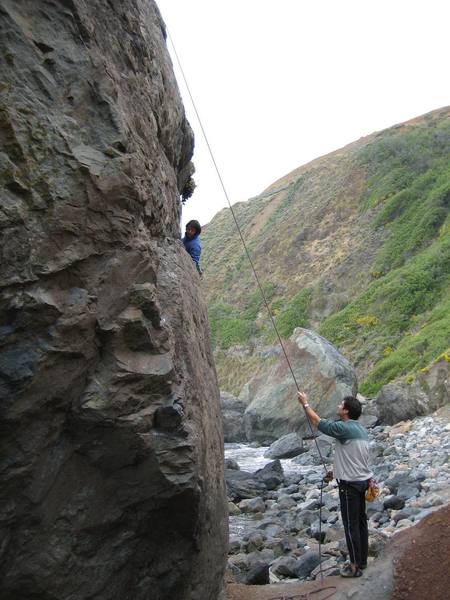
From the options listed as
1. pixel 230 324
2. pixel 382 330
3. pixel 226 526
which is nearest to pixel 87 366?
pixel 226 526

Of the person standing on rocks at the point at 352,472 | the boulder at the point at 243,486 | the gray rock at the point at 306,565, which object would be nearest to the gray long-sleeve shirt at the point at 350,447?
the person standing on rocks at the point at 352,472

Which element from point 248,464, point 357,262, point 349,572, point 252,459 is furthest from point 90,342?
point 357,262

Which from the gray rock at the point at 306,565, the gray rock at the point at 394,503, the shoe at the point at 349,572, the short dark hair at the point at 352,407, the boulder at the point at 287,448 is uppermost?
the short dark hair at the point at 352,407

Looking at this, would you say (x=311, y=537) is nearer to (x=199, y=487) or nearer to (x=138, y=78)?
(x=199, y=487)

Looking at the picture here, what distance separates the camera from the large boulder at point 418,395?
2069cm

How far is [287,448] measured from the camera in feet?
73.0

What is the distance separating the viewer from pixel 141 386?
6055 mm

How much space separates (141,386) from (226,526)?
2890 mm

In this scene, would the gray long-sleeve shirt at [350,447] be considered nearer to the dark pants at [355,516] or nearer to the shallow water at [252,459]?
the dark pants at [355,516]

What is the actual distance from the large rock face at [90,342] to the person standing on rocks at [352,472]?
5.17 feet

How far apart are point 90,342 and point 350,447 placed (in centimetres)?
360

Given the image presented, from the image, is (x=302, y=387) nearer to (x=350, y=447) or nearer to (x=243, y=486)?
(x=243, y=486)

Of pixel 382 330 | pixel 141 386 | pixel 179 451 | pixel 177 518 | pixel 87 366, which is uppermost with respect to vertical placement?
pixel 87 366

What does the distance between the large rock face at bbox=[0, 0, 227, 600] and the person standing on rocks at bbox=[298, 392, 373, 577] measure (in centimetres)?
158
